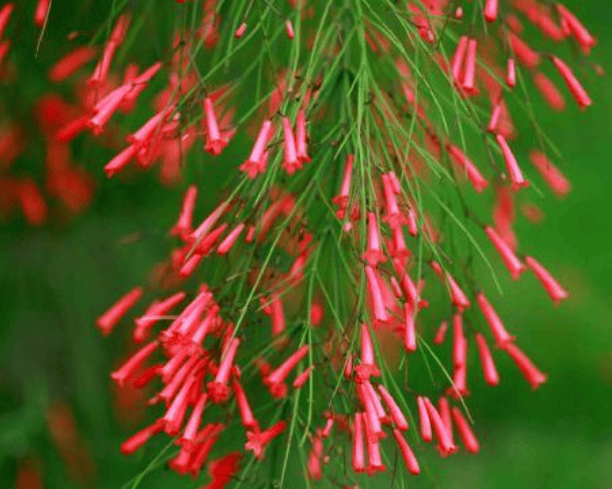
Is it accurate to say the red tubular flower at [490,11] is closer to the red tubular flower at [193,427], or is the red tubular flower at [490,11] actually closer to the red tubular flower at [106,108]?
the red tubular flower at [106,108]

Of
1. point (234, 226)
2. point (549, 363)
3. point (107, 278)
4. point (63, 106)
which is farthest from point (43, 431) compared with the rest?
point (549, 363)

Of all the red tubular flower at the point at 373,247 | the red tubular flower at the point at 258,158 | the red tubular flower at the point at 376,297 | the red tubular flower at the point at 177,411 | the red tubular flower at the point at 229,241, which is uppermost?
the red tubular flower at the point at 258,158

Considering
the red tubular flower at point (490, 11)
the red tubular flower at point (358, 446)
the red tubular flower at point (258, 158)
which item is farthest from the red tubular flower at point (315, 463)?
the red tubular flower at point (490, 11)

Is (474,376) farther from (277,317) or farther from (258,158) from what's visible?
(258,158)

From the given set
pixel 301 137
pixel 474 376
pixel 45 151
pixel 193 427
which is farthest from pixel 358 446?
pixel 474 376

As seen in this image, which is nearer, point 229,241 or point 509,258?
point 229,241

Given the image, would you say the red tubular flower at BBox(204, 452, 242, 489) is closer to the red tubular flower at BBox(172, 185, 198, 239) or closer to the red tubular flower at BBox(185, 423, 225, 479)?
the red tubular flower at BBox(185, 423, 225, 479)
